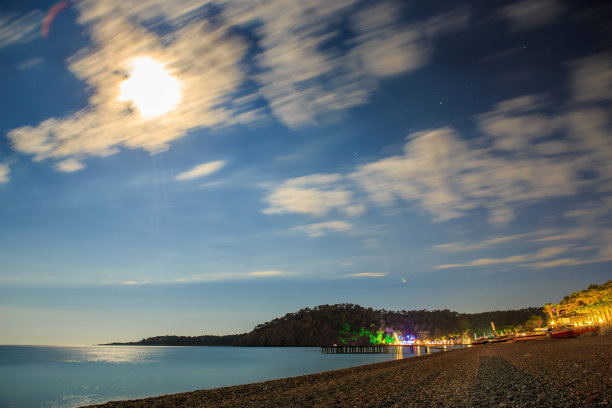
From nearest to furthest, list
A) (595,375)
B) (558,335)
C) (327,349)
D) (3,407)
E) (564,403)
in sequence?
(564,403)
(595,375)
(3,407)
(558,335)
(327,349)

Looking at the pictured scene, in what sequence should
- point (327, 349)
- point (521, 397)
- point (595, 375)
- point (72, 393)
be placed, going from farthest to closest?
point (327, 349), point (72, 393), point (595, 375), point (521, 397)

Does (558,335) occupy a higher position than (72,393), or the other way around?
(558,335)

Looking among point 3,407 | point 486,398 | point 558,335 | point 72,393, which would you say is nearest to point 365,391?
point 486,398

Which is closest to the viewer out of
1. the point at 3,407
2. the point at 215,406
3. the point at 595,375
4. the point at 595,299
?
the point at 595,375

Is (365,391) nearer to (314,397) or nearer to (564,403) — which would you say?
(314,397)

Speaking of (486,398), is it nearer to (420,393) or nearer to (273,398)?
(420,393)

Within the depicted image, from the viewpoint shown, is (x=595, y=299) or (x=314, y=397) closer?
(x=314, y=397)

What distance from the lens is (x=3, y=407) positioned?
120 ft

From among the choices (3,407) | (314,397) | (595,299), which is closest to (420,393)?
(314,397)

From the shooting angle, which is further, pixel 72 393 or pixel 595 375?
pixel 72 393

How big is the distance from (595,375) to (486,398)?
5898 mm

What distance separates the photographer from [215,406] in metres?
17.3

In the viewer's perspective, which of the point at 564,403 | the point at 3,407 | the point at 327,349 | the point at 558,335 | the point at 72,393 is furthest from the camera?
the point at 327,349

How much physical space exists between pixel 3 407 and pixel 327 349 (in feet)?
479
